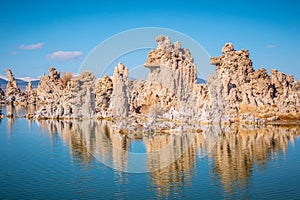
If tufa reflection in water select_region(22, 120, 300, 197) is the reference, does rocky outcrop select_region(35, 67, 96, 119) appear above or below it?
above

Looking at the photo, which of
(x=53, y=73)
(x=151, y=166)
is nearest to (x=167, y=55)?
(x=151, y=166)

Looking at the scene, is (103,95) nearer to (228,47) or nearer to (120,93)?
(120,93)

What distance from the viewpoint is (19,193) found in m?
27.1

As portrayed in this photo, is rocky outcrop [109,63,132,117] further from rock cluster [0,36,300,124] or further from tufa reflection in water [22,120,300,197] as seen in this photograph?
tufa reflection in water [22,120,300,197]

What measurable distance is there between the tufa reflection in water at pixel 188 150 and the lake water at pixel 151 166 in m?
0.07

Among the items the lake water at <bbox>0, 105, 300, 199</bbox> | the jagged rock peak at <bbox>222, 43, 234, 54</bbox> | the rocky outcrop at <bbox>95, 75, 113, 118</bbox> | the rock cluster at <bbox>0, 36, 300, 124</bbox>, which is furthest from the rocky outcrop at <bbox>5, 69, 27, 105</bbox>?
the lake water at <bbox>0, 105, 300, 199</bbox>

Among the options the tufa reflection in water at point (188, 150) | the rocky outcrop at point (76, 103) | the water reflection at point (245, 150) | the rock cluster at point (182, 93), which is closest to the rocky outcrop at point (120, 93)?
the rock cluster at point (182, 93)

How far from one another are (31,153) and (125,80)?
154ft

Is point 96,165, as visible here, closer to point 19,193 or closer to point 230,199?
point 19,193

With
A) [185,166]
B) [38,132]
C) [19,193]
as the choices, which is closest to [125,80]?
[38,132]

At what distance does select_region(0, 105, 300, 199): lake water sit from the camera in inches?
1088

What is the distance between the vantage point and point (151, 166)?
34438 mm

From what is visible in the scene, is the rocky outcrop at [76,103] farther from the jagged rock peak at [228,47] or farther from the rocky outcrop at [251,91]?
the jagged rock peak at [228,47]

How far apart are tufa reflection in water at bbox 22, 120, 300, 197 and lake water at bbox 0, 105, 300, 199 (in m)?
0.07
